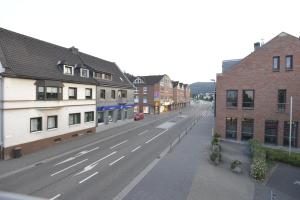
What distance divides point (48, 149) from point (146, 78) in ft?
150

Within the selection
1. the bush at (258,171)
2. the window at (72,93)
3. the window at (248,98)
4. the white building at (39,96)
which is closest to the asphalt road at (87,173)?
the white building at (39,96)

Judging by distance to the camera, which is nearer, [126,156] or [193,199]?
[193,199]

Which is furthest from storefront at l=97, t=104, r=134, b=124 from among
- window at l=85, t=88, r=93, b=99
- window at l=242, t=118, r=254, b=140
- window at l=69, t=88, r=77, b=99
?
window at l=242, t=118, r=254, b=140

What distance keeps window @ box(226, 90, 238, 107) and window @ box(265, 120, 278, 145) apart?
4.00m

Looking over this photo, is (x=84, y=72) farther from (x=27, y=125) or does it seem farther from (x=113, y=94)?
(x=27, y=125)

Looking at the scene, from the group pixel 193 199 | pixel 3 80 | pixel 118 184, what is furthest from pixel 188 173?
pixel 3 80

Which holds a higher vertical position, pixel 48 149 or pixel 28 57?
pixel 28 57

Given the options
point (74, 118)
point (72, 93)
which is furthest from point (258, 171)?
point (72, 93)

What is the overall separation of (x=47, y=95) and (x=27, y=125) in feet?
12.0

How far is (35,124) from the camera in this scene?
19250mm

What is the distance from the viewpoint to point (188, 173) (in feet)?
45.0

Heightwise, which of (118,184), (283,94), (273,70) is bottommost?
(118,184)

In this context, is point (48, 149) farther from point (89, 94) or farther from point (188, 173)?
point (188, 173)

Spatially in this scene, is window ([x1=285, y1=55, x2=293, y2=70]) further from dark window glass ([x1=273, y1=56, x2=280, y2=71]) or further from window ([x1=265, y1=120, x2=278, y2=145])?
window ([x1=265, y1=120, x2=278, y2=145])
